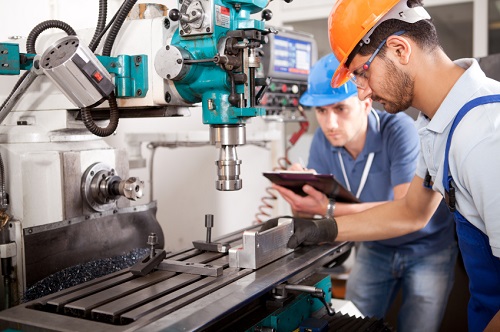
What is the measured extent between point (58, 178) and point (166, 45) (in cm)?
44

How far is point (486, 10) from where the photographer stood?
3301mm

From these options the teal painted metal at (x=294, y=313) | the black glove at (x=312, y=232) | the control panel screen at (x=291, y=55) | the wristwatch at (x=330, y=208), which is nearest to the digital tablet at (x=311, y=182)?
the wristwatch at (x=330, y=208)

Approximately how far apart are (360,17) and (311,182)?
723 mm

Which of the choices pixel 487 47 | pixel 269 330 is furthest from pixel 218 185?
pixel 487 47

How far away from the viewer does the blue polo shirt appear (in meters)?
2.08

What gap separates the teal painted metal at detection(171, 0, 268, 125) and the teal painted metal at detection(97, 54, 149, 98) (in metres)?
0.09

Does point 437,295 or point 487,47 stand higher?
point 487,47

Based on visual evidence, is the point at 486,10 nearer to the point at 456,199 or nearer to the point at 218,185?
the point at 456,199

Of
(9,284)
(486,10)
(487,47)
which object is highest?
(486,10)

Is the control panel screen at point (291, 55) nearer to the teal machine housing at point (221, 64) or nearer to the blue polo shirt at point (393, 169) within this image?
the blue polo shirt at point (393, 169)

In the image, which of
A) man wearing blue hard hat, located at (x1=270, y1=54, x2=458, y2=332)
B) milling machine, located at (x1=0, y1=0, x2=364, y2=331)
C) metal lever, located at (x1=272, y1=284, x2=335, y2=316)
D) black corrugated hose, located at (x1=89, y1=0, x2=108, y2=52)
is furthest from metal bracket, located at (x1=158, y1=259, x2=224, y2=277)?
man wearing blue hard hat, located at (x1=270, y1=54, x2=458, y2=332)

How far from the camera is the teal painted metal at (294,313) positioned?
1195 mm

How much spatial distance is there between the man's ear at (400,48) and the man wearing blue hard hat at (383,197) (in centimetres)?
82

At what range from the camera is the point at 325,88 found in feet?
7.21
